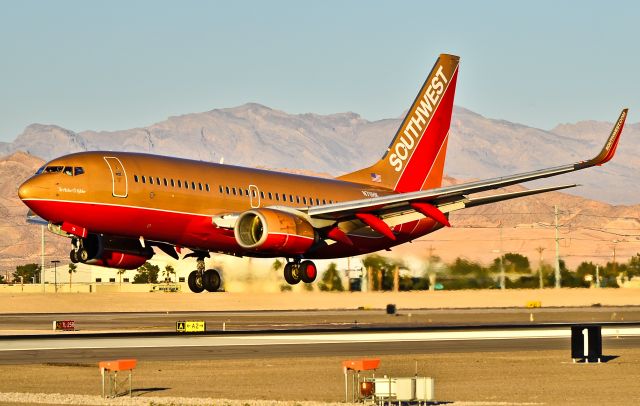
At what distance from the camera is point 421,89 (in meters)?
75.2

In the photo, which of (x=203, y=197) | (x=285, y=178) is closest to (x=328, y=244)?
(x=285, y=178)

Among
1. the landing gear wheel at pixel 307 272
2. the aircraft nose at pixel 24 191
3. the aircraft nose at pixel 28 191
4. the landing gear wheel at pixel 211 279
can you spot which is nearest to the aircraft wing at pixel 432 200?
the landing gear wheel at pixel 307 272

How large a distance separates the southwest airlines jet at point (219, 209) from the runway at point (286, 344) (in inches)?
174

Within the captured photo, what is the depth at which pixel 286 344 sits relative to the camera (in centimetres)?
5516

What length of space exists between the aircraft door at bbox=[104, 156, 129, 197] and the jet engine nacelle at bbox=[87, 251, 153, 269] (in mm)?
6557

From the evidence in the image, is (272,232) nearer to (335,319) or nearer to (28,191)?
(28,191)

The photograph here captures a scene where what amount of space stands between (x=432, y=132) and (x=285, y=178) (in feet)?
47.0

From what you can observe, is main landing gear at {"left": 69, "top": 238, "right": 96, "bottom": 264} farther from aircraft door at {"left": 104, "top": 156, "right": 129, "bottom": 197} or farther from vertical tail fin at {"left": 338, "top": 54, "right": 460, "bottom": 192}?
vertical tail fin at {"left": 338, "top": 54, "right": 460, "bottom": 192}

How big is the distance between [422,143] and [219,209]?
19.8 meters

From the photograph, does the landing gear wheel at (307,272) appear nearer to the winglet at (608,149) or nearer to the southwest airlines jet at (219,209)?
the southwest airlines jet at (219,209)

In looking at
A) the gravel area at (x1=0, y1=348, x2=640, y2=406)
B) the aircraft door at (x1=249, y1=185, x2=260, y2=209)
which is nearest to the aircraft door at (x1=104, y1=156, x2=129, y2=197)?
the aircraft door at (x1=249, y1=185, x2=260, y2=209)

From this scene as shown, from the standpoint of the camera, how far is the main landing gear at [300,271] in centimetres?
6184

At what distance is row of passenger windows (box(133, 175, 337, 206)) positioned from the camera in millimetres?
56281

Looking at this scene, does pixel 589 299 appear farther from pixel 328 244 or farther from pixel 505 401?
pixel 505 401
